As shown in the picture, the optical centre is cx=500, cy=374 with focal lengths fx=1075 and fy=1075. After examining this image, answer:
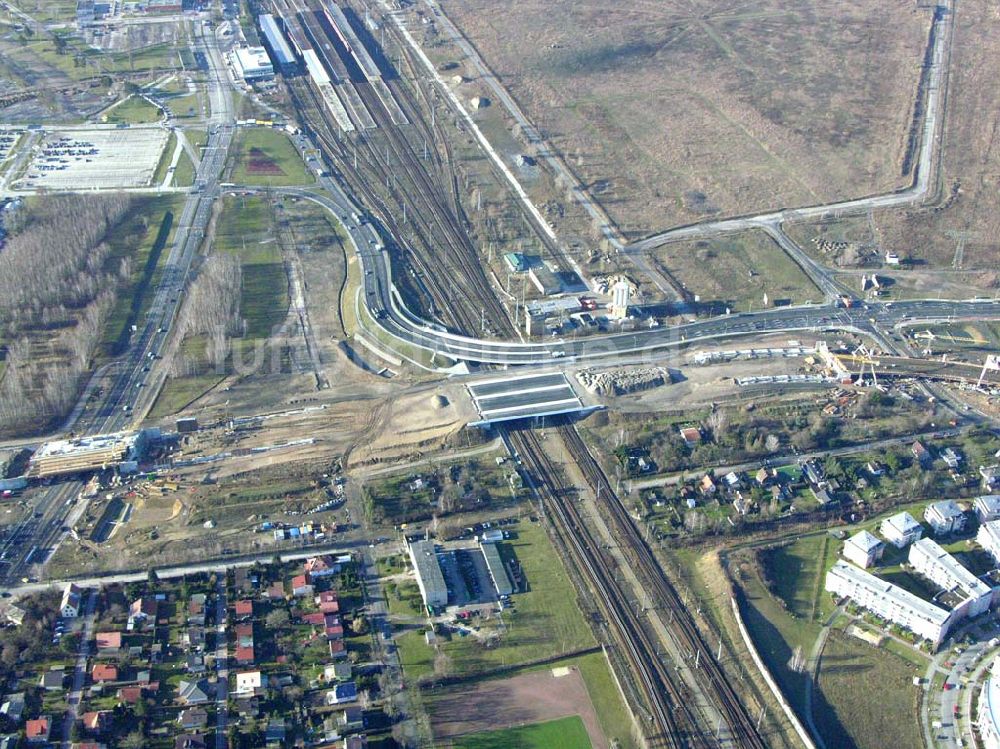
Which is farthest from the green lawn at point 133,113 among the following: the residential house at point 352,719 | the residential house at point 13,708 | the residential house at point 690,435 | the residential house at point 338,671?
the residential house at point 352,719

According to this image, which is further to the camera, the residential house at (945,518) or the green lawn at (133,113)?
the green lawn at (133,113)

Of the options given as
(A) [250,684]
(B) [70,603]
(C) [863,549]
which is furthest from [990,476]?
(B) [70,603]

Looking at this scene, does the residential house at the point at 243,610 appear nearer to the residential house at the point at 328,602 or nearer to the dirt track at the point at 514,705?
the residential house at the point at 328,602

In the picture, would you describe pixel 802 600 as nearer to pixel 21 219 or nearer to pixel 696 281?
pixel 696 281

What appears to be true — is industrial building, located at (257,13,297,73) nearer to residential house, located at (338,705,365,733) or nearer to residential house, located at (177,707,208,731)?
residential house, located at (177,707,208,731)

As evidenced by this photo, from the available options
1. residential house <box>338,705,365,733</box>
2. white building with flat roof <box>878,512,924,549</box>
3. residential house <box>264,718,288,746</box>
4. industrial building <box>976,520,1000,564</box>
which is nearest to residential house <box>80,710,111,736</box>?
residential house <box>264,718,288,746</box>

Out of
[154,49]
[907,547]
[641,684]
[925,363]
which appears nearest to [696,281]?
[925,363]
